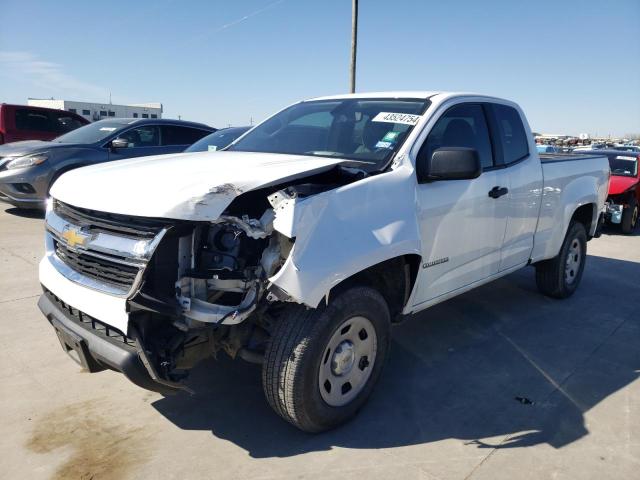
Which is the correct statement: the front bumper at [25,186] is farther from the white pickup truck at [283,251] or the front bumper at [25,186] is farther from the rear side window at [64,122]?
the white pickup truck at [283,251]

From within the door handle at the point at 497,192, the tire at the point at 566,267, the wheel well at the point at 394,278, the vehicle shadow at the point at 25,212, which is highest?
the door handle at the point at 497,192

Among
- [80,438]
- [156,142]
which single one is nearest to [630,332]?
[80,438]

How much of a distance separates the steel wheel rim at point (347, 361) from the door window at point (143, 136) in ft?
24.2

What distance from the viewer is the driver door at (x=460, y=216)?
131 inches

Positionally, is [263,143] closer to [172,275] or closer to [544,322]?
[172,275]

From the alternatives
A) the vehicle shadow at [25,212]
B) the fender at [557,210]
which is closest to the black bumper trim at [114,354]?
the fender at [557,210]

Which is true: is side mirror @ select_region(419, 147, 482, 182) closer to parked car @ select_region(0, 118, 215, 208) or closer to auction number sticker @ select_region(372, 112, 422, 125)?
auction number sticker @ select_region(372, 112, 422, 125)

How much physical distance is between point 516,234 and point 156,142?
7.05m

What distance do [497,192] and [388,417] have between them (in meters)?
1.84

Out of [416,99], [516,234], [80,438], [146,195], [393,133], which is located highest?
[416,99]

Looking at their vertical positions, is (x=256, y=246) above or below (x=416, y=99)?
below

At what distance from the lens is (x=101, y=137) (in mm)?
8945

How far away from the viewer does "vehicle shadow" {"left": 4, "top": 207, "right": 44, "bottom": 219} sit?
9.07 metres

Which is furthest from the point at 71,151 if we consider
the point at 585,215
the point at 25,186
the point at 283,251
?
the point at 585,215
